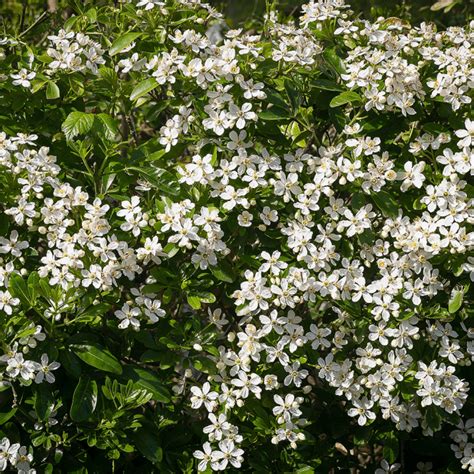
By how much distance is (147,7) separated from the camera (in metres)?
2.89

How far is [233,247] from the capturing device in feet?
9.50

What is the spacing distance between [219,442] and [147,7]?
4.73 feet

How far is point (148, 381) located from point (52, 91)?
39.5 inches

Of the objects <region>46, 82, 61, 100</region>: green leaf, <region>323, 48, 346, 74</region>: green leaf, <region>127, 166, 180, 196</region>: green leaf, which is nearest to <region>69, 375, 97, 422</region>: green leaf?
<region>127, 166, 180, 196</region>: green leaf

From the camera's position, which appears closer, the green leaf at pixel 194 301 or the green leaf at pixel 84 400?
the green leaf at pixel 84 400

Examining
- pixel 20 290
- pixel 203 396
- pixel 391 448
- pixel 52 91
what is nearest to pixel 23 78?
pixel 52 91

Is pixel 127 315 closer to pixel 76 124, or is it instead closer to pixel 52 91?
pixel 76 124

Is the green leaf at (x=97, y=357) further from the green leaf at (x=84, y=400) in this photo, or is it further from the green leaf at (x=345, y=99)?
the green leaf at (x=345, y=99)

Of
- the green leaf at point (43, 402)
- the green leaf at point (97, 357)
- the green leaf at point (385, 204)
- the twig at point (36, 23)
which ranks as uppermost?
the green leaf at point (385, 204)

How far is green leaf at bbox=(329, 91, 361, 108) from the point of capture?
111 inches

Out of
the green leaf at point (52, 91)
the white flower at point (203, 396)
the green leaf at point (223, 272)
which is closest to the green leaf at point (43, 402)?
the white flower at point (203, 396)

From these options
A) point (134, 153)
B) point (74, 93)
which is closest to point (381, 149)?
point (134, 153)

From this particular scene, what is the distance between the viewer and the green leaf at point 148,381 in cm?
270

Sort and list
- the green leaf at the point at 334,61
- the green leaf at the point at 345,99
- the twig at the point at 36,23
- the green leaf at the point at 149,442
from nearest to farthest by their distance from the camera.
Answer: the green leaf at the point at 149,442 → the green leaf at the point at 345,99 → the green leaf at the point at 334,61 → the twig at the point at 36,23
